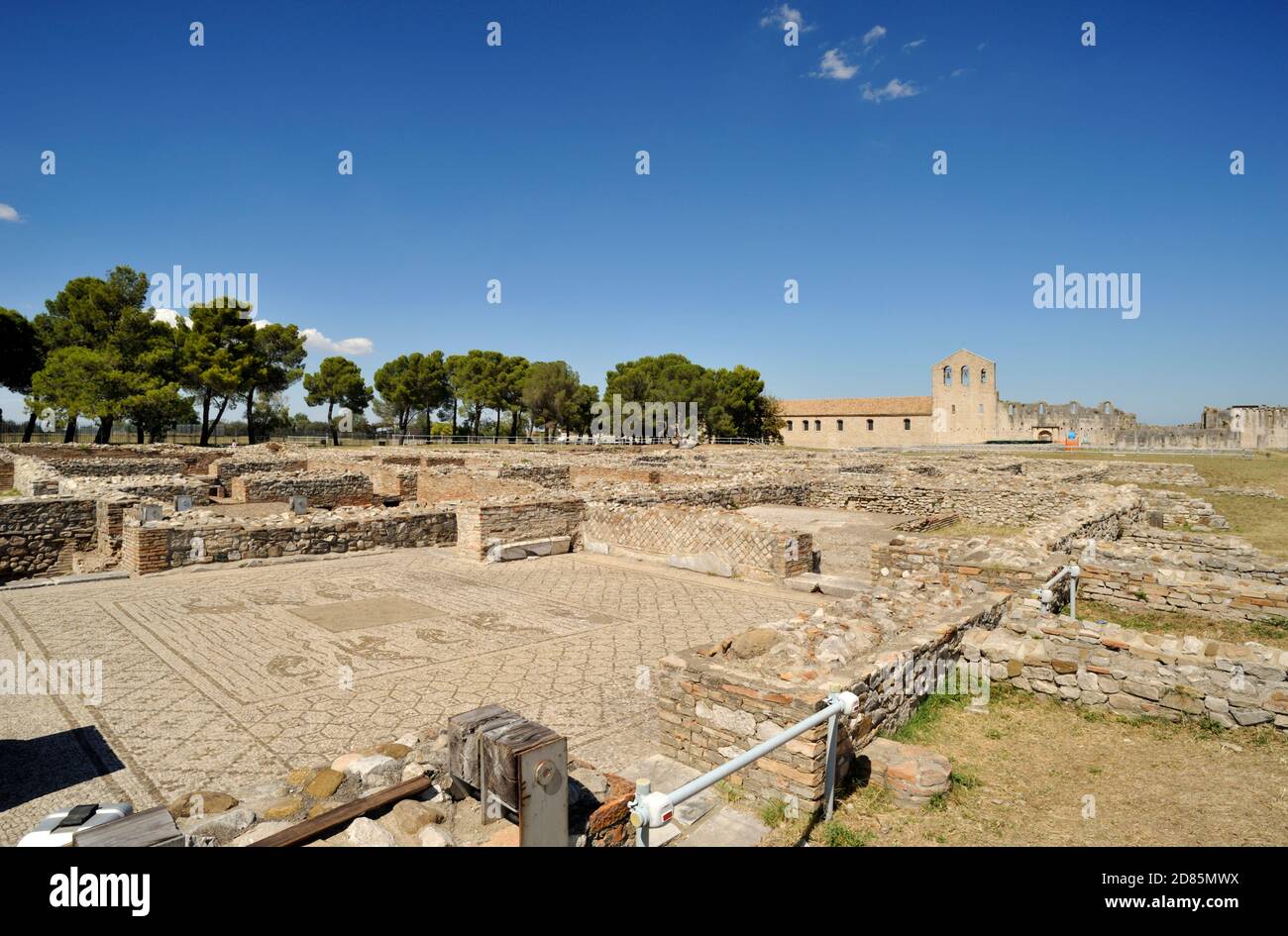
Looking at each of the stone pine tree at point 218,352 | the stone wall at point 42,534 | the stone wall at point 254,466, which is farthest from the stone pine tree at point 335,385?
the stone wall at point 42,534

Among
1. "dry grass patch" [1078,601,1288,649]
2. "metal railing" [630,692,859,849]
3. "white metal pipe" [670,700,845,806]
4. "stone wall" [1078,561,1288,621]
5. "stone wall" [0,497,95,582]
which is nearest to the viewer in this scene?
"metal railing" [630,692,859,849]

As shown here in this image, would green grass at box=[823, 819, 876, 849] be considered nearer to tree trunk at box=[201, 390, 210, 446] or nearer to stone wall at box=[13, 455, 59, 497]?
stone wall at box=[13, 455, 59, 497]

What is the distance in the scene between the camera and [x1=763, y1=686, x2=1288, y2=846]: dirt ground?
12.3 feet

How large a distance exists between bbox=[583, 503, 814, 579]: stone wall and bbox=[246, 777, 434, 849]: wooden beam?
25.9 feet

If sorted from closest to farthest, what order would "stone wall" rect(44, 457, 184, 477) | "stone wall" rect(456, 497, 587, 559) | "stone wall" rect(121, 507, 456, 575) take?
"stone wall" rect(121, 507, 456, 575) < "stone wall" rect(456, 497, 587, 559) < "stone wall" rect(44, 457, 184, 477)

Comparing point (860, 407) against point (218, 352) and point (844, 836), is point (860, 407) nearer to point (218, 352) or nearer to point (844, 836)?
point (218, 352)

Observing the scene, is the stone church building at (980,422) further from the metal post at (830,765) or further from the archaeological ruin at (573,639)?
the metal post at (830,765)

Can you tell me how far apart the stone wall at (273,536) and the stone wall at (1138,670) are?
11.0 m

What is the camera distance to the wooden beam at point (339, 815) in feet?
10.7

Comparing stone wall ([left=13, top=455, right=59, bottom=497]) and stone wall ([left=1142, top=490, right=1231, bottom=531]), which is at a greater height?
stone wall ([left=13, top=455, right=59, bottom=497])

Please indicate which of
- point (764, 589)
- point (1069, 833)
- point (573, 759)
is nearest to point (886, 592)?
point (764, 589)

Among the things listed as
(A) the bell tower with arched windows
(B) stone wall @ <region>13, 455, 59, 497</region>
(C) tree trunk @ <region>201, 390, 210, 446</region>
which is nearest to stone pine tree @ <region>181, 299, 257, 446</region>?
(C) tree trunk @ <region>201, 390, 210, 446</region>
